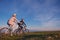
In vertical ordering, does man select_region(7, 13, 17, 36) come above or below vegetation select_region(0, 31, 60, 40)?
above

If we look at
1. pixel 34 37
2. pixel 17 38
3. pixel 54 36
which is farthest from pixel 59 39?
pixel 17 38

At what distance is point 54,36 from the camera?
7.52 m

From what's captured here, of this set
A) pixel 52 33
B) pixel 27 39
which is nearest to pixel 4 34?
pixel 27 39

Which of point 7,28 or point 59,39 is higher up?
point 7,28

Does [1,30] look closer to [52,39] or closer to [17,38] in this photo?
[17,38]

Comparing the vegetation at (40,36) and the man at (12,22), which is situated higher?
the man at (12,22)

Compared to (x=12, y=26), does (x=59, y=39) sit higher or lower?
lower

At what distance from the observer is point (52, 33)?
297 inches

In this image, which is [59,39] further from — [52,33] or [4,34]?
[4,34]

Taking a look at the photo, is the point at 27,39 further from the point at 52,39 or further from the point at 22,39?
the point at 52,39

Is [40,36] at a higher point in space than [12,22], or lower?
lower

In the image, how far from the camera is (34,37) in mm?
7512

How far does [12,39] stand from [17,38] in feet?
0.50

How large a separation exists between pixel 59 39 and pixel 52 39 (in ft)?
0.67
